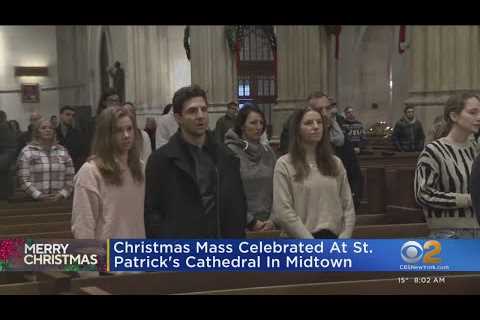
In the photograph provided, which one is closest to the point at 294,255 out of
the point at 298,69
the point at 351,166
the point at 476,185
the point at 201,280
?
the point at 201,280

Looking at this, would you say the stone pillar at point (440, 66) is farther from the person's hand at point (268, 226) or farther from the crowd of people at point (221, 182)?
the crowd of people at point (221, 182)

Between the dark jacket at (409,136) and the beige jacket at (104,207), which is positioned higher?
the dark jacket at (409,136)

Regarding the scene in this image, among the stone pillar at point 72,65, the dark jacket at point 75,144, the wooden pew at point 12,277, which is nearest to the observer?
the wooden pew at point 12,277

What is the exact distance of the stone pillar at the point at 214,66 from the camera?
1636 centimetres

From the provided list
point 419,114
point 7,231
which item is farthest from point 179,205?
point 419,114

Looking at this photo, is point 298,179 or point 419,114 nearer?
point 298,179

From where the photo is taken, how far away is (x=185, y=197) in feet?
11.8

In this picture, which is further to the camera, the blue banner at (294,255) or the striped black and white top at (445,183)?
the striped black and white top at (445,183)

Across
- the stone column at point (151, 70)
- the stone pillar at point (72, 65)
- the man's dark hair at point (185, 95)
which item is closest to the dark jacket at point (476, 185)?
the man's dark hair at point (185, 95)

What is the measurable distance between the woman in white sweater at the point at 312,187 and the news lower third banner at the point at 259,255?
366mm

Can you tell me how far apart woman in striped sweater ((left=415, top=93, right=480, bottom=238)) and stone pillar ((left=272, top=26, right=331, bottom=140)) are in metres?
11.2
